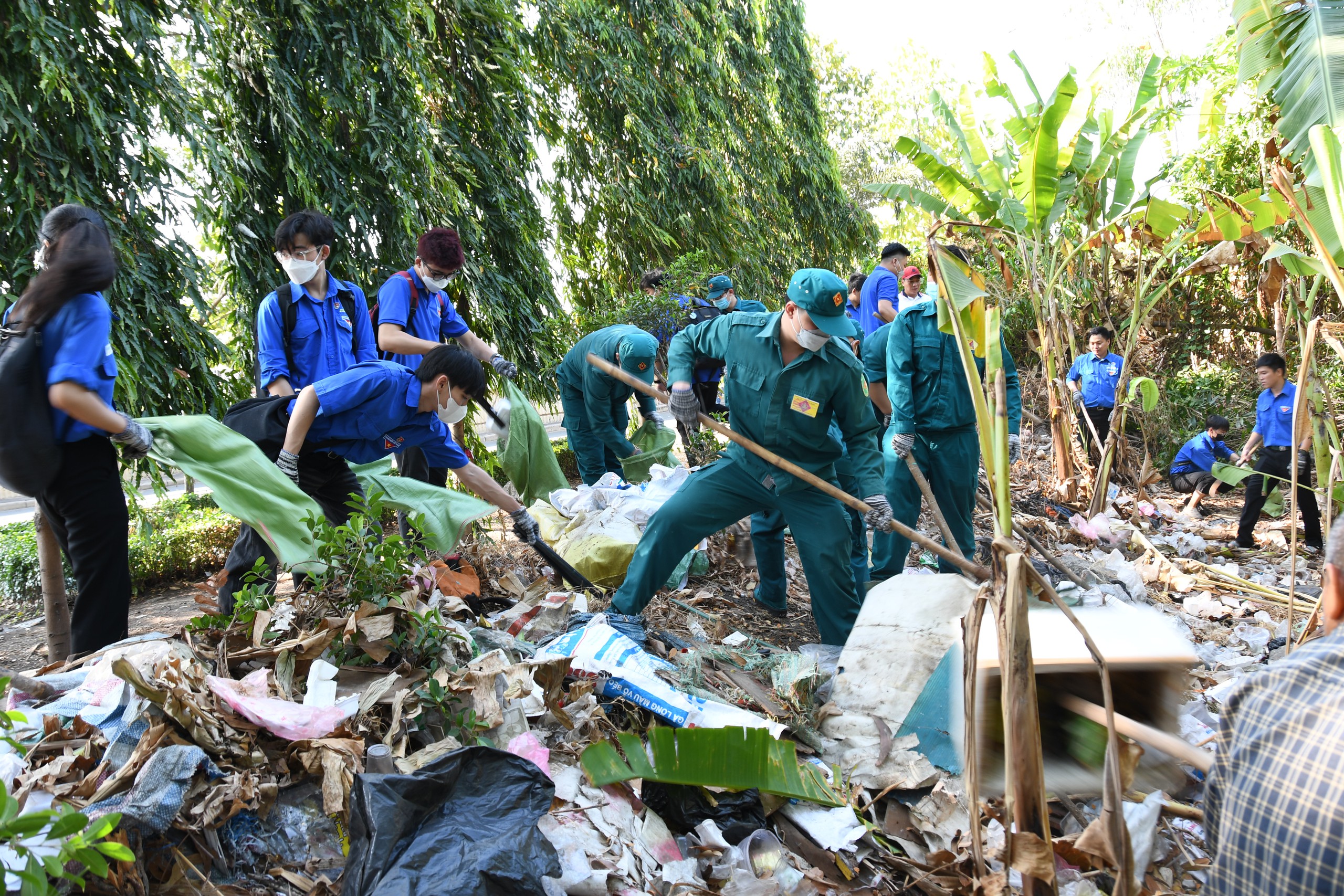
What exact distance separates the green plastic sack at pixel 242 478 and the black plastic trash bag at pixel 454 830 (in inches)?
46.3

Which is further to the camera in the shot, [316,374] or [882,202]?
[882,202]

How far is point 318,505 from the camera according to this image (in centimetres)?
300

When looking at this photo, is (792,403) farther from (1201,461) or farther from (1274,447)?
(1201,461)

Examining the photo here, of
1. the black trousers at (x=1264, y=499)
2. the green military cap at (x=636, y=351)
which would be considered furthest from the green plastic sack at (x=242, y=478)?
the black trousers at (x=1264, y=499)

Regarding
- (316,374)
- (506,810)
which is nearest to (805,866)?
(506,810)

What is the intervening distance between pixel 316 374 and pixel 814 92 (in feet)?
36.8

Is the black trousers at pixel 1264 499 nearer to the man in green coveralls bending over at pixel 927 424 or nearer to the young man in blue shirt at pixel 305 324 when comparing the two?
the man in green coveralls bending over at pixel 927 424

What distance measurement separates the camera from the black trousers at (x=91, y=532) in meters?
2.60

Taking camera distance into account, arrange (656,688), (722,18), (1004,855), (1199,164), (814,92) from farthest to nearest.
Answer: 1. (814,92)
2. (722,18)
3. (1199,164)
4. (656,688)
5. (1004,855)

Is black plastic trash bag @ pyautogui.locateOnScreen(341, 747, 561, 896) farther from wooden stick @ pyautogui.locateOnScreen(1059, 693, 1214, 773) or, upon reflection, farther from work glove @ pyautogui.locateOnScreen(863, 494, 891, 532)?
work glove @ pyautogui.locateOnScreen(863, 494, 891, 532)

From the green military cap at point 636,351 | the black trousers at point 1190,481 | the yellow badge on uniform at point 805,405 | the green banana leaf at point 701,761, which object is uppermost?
the green military cap at point 636,351

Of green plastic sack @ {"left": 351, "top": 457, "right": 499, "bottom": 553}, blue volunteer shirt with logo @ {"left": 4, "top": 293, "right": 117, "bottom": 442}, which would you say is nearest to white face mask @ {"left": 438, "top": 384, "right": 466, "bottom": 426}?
green plastic sack @ {"left": 351, "top": 457, "right": 499, "bottom": 553}

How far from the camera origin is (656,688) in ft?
9.31

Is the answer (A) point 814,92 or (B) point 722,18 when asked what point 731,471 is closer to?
(B) point 722,18
